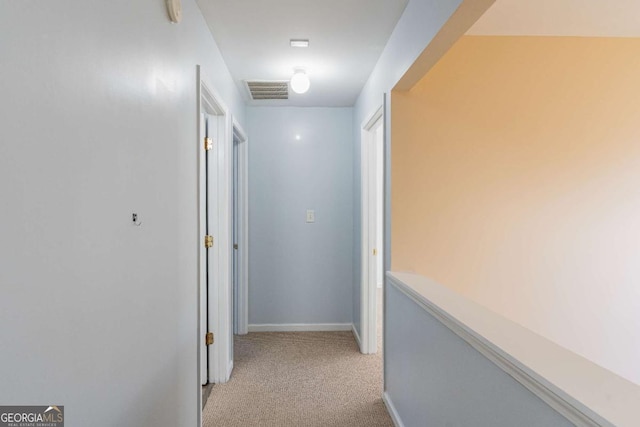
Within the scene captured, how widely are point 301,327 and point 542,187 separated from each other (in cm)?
256

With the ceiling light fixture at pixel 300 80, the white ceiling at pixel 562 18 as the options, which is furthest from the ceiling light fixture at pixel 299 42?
the white ceiling at pixel 562 18

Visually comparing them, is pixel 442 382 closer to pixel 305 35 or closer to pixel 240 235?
pixel 305 35

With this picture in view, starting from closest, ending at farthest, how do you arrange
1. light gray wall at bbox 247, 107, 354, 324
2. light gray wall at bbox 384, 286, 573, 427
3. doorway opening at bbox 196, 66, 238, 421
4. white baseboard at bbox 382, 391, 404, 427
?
light gray wall at bbox 384, 286, 573, 427 < white baseboard at bbox 382, 391, 404, 427 < doorway opening at bbox 196, 66, 238, 421 < light gray wall at bbox 247, 107, 354, 324

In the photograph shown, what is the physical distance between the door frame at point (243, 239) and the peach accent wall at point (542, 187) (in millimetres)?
1881

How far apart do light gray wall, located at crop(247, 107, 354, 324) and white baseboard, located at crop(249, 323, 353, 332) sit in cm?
4

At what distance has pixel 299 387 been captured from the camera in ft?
8.63

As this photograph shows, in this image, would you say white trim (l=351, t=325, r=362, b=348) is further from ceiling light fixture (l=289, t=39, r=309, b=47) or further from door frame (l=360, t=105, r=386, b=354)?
ceiling light fixture (l=289, t=39, r=309, b=47)

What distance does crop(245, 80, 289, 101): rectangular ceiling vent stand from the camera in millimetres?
3070

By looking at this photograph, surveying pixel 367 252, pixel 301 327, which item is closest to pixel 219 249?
pixel 367 252

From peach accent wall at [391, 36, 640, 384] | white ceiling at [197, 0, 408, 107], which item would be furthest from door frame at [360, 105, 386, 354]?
peach accent wall at [391, 36, 640, 384]

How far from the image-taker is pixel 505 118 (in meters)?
2.32

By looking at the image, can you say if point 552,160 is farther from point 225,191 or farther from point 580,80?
point 225,191

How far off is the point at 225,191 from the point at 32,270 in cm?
192

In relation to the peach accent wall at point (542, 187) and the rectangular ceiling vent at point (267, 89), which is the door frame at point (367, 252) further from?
the peach accent wall at point (542, 187)
